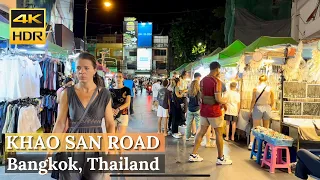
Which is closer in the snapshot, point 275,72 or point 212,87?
point 212,87

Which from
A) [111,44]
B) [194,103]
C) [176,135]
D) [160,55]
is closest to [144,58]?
[160,55]

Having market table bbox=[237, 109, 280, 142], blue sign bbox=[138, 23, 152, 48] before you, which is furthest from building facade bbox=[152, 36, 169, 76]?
market table bbox=[237, 109, 280, 142]

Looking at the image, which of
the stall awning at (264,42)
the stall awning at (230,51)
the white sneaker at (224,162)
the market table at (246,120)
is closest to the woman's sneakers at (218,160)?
the white sneaker at (224,162)

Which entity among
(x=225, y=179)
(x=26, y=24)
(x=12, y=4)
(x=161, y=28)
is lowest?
(x=225, y=179)

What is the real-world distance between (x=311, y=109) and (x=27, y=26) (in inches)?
250

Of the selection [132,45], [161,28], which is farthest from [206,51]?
[161,28]

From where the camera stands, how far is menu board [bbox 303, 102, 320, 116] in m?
6.84

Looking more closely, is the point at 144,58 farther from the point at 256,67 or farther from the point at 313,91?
the point at 313,91

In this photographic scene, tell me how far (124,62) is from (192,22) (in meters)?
39.5

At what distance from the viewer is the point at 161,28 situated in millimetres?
70875

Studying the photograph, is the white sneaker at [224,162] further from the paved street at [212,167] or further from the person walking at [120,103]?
the person walking at [120,103]

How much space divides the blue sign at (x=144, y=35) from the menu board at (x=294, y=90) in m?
56.9

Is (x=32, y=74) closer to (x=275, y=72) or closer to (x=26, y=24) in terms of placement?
(x=26, y=24)

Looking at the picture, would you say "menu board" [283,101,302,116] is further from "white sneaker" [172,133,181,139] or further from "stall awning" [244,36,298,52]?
"white sneaker" [172,133,181,139]
